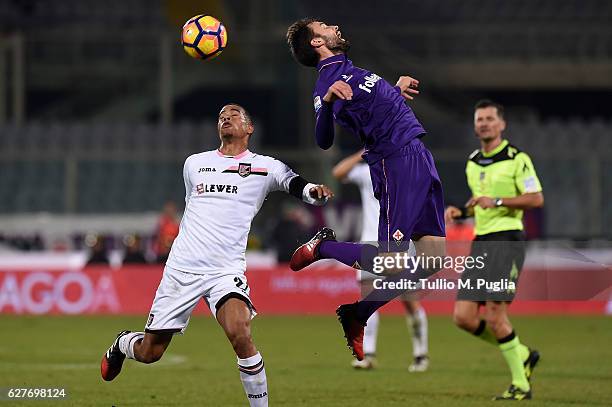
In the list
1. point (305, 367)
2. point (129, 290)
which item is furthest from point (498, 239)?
point (129, 290)

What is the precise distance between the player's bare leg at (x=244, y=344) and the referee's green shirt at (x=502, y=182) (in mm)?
3173

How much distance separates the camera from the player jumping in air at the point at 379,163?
25.6ft

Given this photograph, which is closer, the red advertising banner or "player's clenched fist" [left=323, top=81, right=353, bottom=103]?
"player's clenched fist" [left=323, top=81, right=353, bottom=103]

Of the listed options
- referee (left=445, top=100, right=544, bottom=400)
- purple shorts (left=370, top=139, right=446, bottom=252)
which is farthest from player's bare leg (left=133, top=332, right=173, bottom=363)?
referee (left=445, top=100, right=544, bottom=400)

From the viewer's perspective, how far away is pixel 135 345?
798cm

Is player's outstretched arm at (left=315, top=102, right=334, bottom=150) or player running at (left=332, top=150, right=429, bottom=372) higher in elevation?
player's outstretched arm at (left=315, top=102, right=334, bottom=150)

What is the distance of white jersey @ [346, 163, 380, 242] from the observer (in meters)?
12.4

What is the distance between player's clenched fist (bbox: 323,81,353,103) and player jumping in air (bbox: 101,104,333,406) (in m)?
0.62

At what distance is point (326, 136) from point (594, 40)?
2299 cm

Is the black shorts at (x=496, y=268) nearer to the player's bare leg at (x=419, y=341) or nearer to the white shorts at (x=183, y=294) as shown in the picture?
the player's bare leg at (x=419, y=341)

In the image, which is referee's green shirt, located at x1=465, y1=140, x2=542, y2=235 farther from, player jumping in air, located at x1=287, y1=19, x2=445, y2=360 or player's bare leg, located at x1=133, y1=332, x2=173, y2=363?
player's bare leg, located at x1=133, y1=332, x2=173, y2=363

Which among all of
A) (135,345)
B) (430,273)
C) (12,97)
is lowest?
(135,345)

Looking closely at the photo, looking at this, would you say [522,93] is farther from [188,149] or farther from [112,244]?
[112,244]

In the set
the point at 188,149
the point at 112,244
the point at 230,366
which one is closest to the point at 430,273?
the point at 230,366
